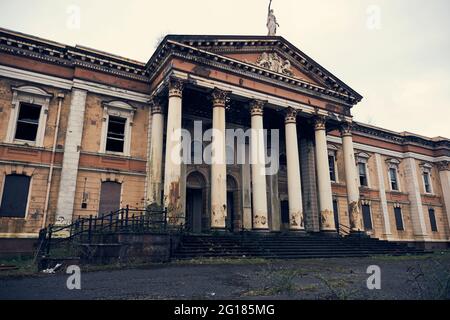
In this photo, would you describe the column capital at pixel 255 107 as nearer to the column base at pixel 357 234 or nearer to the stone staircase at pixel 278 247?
the stone staircase at pixel 278 247

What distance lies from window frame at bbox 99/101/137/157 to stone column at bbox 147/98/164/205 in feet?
4.16

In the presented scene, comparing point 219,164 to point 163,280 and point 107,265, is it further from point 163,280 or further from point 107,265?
point 163,280

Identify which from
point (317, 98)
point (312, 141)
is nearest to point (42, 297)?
point (317, 98)

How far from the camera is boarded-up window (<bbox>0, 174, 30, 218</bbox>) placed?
546 inches

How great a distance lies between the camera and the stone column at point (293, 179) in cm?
1764

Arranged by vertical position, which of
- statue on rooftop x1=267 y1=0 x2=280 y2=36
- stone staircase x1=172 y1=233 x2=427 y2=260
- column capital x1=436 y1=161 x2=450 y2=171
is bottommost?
stone staircase x1=172 y1=233 x2=427 y2=260

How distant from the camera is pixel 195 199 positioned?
19359 millimetres

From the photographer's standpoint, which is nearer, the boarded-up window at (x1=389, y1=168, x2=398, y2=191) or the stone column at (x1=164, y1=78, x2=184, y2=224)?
the stone column at (x1=164, y1=78, x2=184, y2=224)

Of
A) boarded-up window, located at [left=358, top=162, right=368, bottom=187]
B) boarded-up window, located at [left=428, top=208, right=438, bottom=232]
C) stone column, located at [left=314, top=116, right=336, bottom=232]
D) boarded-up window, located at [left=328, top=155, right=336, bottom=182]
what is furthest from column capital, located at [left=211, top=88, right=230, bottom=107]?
boarded-up window, located at [left=428, top=208, right=438, bottom=232]

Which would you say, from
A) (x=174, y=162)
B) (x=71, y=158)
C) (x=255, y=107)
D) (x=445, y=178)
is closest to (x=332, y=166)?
(x=255, y=107)

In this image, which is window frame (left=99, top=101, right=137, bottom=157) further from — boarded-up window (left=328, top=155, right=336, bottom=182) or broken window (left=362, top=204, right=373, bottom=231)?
broken window (left=362, top=204, right=373, bottom=231)

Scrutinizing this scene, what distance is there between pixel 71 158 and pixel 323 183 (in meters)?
14.9

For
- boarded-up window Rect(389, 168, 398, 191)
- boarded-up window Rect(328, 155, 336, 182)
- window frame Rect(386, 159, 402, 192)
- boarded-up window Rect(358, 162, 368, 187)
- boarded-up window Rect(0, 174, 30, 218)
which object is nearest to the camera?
boarded-up window Rect(0, 174, 30, 218)

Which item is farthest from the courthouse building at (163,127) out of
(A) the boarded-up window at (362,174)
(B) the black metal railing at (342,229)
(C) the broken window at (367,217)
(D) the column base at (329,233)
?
(A) the boarded-up window at (362,174)
